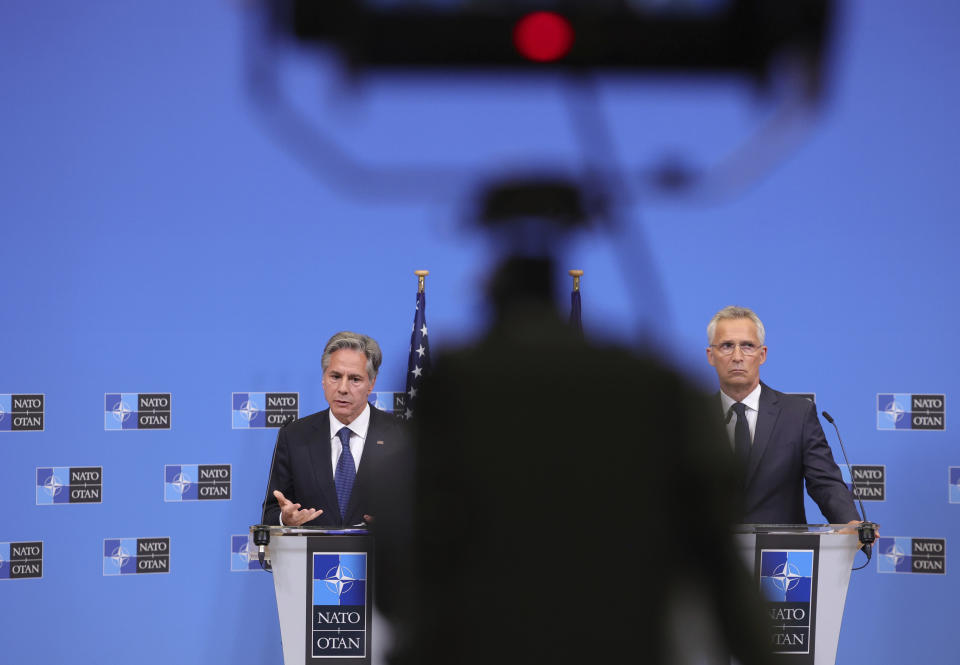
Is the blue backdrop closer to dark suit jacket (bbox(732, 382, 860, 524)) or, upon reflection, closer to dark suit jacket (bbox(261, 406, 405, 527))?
dark suit jacket (bbox(261, 406, 405, 527))

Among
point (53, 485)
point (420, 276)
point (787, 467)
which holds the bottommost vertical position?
point (53, 485)

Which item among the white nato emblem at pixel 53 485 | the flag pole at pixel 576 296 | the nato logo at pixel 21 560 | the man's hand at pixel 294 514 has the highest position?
the flag pole at pixel 576 296

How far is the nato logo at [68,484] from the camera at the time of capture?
171 inches

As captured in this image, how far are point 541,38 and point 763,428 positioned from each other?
2692 millimetres

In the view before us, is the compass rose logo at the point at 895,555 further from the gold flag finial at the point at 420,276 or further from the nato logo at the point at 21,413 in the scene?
the nato logo at the point at 21,413

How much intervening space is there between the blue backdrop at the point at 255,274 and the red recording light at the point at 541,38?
12.4ft

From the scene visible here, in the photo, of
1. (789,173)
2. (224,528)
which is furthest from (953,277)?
(224,528)

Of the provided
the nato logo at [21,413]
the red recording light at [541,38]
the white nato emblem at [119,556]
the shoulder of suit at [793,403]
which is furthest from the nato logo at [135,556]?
the red recording light at [541,38]

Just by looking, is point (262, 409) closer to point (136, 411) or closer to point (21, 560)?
point (136, 411)

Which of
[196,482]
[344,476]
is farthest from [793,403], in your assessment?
[196,482]

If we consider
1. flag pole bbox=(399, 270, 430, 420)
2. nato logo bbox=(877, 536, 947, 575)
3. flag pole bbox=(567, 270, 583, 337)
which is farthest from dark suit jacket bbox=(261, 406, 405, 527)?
nato logo bbox=(877, 536, 947, 575)

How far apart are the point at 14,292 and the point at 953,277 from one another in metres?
5.06

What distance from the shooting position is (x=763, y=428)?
2.99 meters

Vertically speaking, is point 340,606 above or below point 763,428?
below
